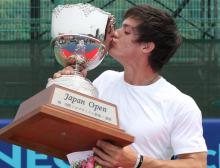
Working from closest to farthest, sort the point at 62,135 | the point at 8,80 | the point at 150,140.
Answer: the point at 62,135
the point at 150,140
the point at 8,80

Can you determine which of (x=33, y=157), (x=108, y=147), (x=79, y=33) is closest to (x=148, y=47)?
(x=79, y=33)

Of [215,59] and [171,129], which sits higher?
[171,129]

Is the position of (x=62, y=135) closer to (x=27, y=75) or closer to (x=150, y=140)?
(x=150, y=140)

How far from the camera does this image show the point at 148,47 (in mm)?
2059

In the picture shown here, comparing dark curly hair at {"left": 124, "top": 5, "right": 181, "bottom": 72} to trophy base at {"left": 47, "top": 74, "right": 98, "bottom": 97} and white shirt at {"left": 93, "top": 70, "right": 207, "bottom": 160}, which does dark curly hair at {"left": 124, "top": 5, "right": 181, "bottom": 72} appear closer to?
white shirt at {"left": 93, "top": 70, "right": 207, "bottom": 160}

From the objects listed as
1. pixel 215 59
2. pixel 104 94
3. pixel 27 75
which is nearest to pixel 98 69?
A: pixel 27 75

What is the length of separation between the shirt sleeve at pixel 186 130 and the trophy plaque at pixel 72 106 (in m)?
0.24

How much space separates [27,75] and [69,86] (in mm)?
2621

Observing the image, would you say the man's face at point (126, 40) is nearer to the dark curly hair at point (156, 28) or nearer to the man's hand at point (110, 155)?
the dark curly hair at point (156, 28)

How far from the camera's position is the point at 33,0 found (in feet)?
15.0

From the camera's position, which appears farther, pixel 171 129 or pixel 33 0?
pixel 33 0

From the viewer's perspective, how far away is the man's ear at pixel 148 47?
205 centimetres

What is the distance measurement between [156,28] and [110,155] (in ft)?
1.45

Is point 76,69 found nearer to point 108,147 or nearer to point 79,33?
point 79,33
